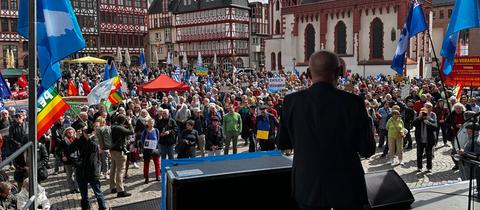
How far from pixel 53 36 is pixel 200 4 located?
A: 65.6 m

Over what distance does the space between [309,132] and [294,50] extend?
54.2 m

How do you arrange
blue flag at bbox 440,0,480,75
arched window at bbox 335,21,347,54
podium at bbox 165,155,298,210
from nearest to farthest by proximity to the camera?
podium at bbox 165,155,298,210 < blue flag at bbox 440,0,480,75 < arched window at bbox 335,21,347,54

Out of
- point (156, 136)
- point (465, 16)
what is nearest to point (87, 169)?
point (156, 136)

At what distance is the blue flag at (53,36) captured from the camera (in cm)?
525

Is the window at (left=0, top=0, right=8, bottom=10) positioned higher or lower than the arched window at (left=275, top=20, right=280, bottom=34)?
higher

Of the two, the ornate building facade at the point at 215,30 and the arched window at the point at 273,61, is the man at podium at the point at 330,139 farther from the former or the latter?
the ornate building facade at the point at 215,30

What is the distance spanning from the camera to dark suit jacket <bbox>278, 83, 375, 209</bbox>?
3002 mm

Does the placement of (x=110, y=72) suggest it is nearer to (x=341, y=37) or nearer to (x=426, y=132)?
(x=426, y=132)

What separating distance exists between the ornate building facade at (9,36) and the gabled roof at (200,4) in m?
24.0

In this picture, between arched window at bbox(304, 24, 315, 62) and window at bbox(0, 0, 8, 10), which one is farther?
window at bbox(0, 0, 8, 10)

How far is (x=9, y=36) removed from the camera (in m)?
56.1

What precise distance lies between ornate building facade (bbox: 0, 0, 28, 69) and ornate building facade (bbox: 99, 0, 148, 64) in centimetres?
1102

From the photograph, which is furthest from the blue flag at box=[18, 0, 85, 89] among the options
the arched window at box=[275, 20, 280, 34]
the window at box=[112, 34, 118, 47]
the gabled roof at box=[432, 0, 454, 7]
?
the gabled roof at box=[432, 0, 454, 7]

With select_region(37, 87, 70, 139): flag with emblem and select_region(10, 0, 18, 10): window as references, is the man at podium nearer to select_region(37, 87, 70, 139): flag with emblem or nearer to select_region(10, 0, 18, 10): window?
select_region(37, 87, 70, 139): flag with emblem
